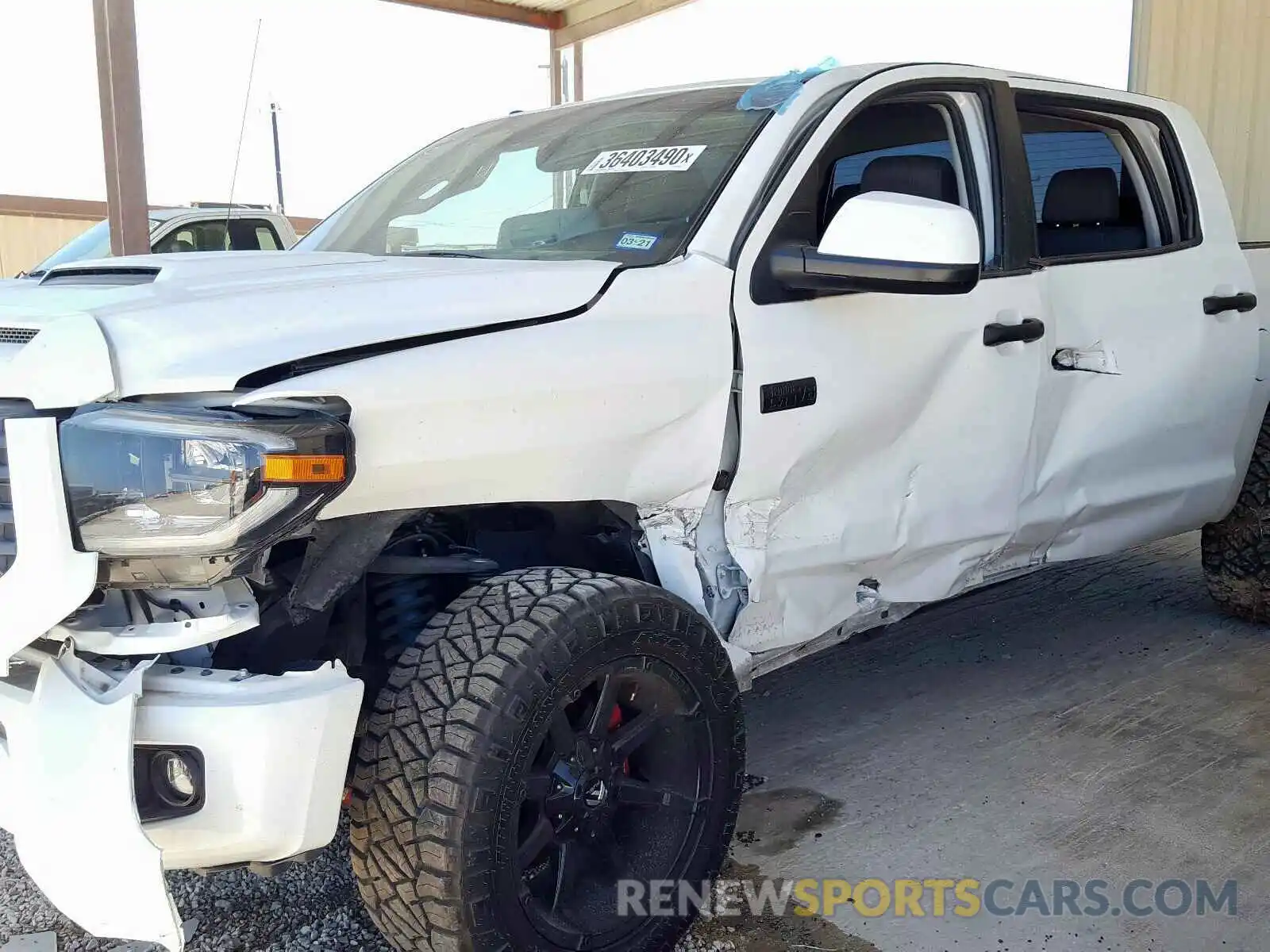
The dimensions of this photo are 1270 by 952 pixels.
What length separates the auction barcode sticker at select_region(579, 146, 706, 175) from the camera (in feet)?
8.81

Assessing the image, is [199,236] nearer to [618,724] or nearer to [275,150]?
[275,150]

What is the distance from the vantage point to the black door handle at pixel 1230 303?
3.65 meters

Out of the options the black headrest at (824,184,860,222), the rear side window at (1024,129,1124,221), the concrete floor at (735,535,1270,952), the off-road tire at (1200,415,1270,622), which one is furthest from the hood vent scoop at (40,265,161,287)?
the off-road tire at (1200,415,1270,622)

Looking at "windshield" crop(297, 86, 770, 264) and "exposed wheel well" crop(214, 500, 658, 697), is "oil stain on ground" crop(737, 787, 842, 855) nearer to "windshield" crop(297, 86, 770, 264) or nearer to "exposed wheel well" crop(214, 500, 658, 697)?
A: "exposed wheel well" crop(214, 500, 658, 697)

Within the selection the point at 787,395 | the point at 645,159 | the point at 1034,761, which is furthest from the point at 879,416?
the point at 1034,761

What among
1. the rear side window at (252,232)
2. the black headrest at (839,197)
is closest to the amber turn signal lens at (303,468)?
the black headrest at (839,197)

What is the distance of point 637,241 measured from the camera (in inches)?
98.7

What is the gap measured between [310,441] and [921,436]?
1598mm

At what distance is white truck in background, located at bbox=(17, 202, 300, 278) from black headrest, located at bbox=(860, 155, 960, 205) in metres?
5.49

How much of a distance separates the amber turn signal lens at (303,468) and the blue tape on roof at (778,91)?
4.93 ft

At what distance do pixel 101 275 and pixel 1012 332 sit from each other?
6.96 feet

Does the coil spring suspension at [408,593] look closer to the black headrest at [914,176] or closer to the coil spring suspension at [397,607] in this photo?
the coil spring suspension at [397,607]

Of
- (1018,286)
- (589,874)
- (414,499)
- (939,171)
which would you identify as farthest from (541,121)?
(589,874)

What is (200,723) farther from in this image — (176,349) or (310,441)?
(176,349)
